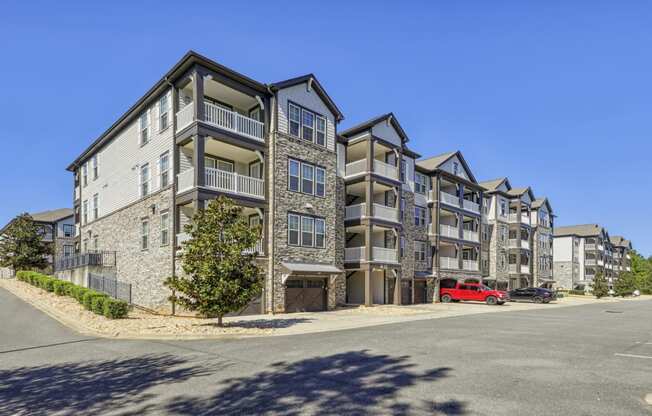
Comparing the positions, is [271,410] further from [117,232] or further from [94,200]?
[94,200]

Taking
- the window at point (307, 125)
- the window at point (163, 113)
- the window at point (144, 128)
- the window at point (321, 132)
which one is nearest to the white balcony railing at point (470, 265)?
the window at point (321, 132)

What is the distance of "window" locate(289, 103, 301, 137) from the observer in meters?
24.6

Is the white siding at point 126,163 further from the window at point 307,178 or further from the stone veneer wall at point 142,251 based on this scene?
the window at point 307,178

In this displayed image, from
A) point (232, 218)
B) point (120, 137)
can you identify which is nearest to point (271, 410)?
point (232, 218)

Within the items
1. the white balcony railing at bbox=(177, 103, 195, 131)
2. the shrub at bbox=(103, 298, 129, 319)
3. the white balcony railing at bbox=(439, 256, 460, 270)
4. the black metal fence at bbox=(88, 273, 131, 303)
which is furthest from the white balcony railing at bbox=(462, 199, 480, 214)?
the shrub at bbox=(103, 298, 129, 319)

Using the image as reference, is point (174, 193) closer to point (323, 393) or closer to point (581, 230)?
point (323, 393)

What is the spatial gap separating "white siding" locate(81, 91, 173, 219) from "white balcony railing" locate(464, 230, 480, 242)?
30941 mm

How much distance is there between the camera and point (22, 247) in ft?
147

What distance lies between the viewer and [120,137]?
28.5 m

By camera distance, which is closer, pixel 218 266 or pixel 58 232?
pixel 218 266

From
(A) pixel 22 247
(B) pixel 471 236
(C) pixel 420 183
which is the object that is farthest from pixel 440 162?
(A) pixel 22 247

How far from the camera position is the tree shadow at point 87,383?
6.88 m

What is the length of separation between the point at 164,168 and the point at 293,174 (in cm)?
727

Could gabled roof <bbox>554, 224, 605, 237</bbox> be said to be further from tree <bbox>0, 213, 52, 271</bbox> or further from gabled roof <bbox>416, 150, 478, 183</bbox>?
tree <bbox>0, 213, 52, 271</bbox>
